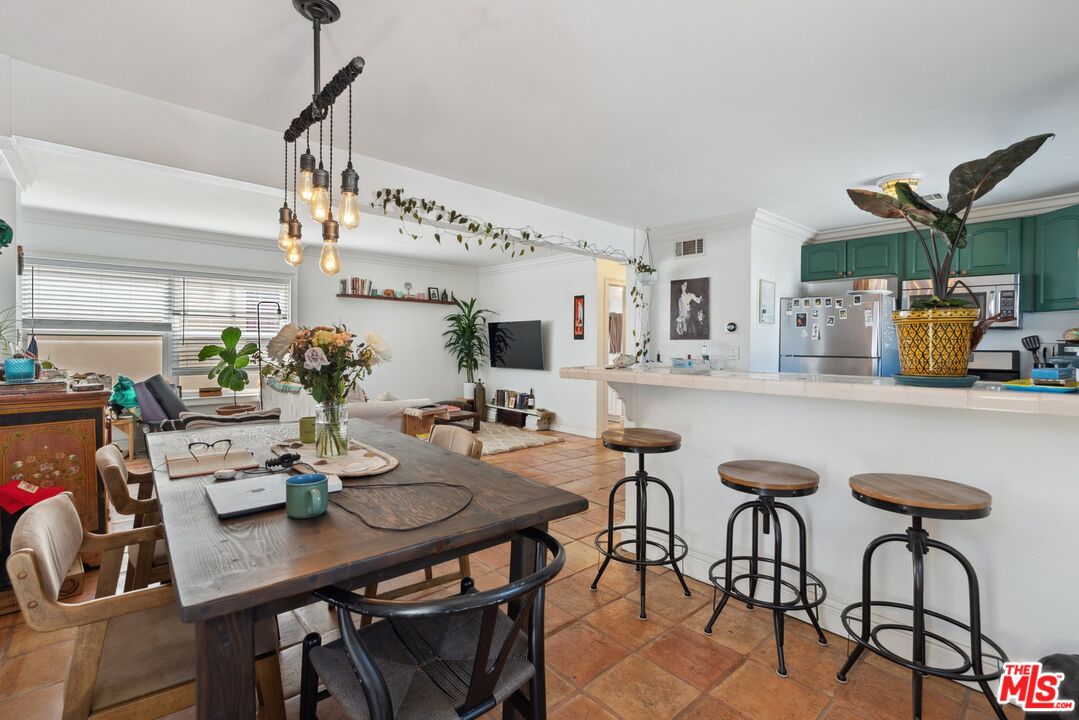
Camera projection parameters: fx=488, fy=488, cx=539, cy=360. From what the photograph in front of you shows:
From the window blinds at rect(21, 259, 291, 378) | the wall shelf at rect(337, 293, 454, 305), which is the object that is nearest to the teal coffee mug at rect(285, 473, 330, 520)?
the window blinds at rect(21, 259, 291, 378)

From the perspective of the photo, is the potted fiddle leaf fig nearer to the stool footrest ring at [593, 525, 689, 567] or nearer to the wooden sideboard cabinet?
the wooden sideboard cabinet

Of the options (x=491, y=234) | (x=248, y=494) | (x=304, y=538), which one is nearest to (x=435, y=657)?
(x=304, y=538)

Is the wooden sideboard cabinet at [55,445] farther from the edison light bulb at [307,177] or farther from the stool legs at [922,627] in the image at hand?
the stool legs at [922,627]

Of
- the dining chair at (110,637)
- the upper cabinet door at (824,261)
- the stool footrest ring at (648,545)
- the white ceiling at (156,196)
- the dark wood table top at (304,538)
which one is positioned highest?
the white ceiling at (156,196)

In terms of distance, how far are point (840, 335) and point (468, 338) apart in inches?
203

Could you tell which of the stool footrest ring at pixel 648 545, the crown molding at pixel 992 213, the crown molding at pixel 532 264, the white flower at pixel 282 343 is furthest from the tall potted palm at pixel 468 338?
the white flower at pixel 282 343

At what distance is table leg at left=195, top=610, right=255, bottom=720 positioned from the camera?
0.91m

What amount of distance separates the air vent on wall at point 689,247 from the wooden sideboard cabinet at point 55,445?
4.53m

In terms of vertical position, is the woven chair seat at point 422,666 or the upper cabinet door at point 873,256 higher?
the upper cabinet door at point 873,256

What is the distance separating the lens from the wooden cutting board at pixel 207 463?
1694 mm

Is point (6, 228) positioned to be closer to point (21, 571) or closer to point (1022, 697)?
Answer: point (21, 571)

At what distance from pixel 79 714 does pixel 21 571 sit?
1.03ft

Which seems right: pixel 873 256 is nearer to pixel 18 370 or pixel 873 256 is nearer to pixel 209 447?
pixel 209 447

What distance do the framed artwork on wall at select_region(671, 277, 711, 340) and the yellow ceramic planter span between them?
9.89 ft
